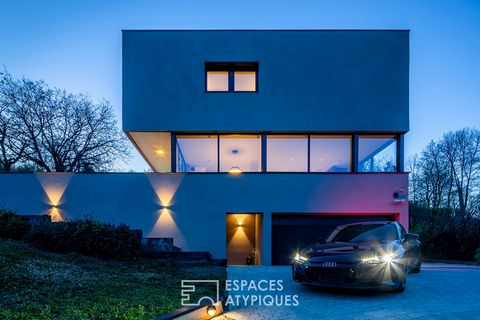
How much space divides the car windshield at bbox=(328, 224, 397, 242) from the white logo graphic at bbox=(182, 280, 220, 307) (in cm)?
272

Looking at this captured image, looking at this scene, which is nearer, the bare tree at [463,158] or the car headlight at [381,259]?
the car headlight at [381,259]

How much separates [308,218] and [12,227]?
855 cm

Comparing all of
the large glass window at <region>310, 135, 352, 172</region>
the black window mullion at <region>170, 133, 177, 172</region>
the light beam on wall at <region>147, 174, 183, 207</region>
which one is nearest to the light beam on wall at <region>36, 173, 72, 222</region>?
the light beam on wall at <region>147, 174, 183, 207</region>

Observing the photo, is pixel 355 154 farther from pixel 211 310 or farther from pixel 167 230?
pixel 211 310

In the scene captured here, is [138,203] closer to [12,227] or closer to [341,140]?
[12,227]

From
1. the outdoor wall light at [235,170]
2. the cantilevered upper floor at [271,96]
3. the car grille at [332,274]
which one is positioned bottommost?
the car grille at [332,274]

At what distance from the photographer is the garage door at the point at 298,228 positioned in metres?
10.0

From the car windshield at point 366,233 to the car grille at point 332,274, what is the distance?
3.76ft

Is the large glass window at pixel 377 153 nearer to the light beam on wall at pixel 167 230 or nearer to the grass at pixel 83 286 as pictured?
the grass at pixel 83 286

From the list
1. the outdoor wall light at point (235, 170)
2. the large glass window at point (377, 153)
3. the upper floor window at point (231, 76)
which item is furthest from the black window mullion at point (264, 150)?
the large glass window at point (377, 153)

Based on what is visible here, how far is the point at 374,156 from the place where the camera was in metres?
10.5

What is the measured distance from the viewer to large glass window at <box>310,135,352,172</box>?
1025 cm

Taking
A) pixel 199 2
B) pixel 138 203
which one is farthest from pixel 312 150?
pixel 199 2

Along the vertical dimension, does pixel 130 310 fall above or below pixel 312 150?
below
